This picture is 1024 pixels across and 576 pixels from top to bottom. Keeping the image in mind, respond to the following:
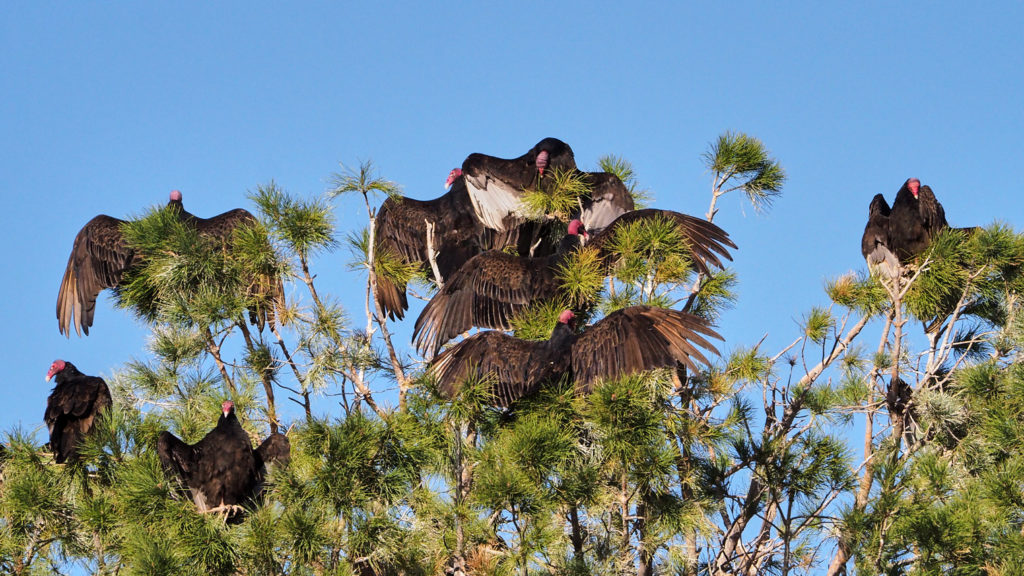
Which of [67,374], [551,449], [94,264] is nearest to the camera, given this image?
[551,449]

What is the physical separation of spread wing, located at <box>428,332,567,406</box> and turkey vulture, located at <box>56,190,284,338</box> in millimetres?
2920

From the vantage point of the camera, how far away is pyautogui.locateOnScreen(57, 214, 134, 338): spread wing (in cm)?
778

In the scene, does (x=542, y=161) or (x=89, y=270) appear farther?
(x=89, y=270)

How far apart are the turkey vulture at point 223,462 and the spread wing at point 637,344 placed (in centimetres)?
147

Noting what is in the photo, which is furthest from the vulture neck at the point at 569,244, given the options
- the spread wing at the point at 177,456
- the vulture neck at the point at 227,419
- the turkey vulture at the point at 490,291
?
the spread wing at the point at 177,456

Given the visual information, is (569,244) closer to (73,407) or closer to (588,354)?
(588,354)

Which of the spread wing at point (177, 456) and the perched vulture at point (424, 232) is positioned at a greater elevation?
the perched vulture at point (424, 232)

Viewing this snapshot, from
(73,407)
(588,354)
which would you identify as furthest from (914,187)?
(73,407)

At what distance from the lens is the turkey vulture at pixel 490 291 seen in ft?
19.1

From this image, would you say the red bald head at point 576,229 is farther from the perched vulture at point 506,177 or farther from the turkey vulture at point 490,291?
the perched vulture at point 506,177

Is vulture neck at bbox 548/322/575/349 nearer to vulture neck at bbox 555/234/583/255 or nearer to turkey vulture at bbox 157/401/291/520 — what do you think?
vulture neck at bbox 555/234/583/255

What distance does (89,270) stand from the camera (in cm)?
784

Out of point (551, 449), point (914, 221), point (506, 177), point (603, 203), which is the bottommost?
point (551, 449)

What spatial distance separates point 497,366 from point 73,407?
232 centimetres
